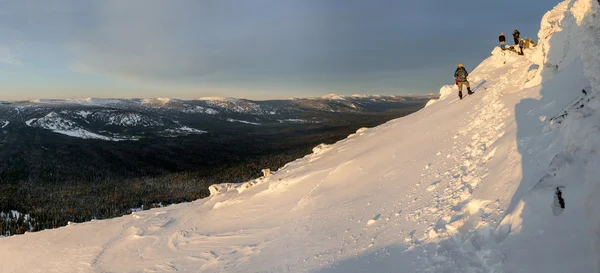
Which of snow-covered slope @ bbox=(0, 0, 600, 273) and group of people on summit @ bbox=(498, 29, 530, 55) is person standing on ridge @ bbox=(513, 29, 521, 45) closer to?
group of people on summit @ bbox=(498, 29, 530, 55)

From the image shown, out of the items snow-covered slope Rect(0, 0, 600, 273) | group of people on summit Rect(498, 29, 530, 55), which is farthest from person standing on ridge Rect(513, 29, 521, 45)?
snow-covered slope Rect(0, 0, 600, 273)

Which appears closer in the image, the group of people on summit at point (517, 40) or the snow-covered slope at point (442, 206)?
the snow-covered slope at point (442, 206)

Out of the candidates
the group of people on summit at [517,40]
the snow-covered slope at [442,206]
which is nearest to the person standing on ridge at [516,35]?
the group of people on summit at [517,40]

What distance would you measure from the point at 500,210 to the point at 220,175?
7742 inches

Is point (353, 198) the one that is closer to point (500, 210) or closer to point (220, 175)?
point (500, 210)

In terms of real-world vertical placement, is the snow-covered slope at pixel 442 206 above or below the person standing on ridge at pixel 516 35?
below

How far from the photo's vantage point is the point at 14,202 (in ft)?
456

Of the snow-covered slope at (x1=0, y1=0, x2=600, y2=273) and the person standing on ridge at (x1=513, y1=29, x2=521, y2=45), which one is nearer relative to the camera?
the snow-covered slope at (x1=0, y1=0, x2=600, y2=273)

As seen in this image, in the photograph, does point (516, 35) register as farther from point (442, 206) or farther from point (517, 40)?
point (442, 206)

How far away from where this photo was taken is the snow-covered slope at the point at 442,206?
693cm

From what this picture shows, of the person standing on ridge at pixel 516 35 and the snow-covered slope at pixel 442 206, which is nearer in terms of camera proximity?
the snow-covered slope at pixel 442 206

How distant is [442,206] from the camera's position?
34.8 feet

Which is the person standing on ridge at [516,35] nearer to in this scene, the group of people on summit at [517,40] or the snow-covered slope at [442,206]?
the group of people on summit at [517,40]

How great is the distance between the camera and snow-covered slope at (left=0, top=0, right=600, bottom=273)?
6930 mm
